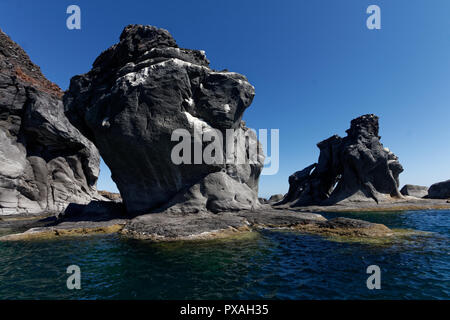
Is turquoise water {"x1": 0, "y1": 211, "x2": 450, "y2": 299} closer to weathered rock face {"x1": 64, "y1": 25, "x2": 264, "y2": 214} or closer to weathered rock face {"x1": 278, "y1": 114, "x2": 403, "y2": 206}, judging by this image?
weathered rock face {"x1": 64, "y1": 25, "x2": 264, "y2": 214}

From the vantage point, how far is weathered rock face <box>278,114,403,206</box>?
144 feet

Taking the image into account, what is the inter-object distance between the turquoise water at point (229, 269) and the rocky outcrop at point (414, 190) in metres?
55.7

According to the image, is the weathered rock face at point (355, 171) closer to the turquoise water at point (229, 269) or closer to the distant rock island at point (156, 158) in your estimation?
the distant rock island at point (156, 158)

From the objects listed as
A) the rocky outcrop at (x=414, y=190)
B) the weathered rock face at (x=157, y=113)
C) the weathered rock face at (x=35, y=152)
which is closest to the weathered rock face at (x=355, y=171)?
the rocky outcrop at (x=414, y=190)

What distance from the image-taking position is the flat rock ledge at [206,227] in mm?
14000

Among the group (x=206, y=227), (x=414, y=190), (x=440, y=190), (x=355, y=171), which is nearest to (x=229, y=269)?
(x=206, y=227)

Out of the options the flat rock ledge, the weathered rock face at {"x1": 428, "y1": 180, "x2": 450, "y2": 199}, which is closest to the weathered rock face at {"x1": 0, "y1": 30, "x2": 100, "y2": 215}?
the flat rock ledge

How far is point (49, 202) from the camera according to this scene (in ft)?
109

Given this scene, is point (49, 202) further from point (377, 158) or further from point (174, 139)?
point (377, 158)

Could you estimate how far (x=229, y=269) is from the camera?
8641mm

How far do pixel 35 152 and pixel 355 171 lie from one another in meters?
60.3

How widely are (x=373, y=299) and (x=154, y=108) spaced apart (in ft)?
62.8
